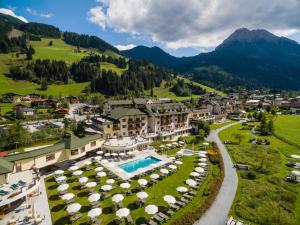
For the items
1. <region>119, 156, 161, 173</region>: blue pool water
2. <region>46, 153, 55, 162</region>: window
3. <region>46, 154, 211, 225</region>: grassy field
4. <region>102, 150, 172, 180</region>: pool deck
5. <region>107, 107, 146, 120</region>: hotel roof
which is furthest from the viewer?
<region>107, 107, 146, 120</region>: hotel roof

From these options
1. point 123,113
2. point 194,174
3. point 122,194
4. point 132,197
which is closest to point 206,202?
point 194,174

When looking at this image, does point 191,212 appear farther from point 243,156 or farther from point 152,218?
point 243,156

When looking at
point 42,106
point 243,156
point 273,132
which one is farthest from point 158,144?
point 42,106

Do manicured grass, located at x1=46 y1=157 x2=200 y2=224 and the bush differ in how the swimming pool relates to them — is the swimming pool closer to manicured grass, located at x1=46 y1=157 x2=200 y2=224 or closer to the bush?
manicured grass, located at x1=46 y1=157 x2=200 y2=224

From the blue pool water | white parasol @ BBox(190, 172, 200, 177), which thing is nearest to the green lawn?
white parasol @ BBox(190, 172, 200, 177)

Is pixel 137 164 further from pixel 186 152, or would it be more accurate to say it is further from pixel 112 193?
pixel 186 152

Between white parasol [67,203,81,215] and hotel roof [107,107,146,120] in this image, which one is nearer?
white parasol [67,203,81,215]
